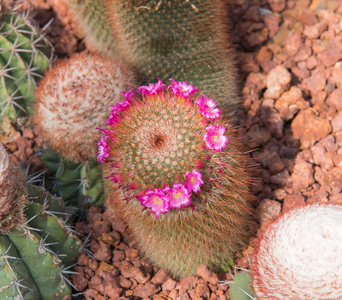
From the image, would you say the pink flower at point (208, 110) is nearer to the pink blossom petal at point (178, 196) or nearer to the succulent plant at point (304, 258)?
the pink blossom petal at point (178, 196)

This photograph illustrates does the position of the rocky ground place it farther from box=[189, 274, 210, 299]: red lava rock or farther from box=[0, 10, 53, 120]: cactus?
box=[0, 10, 53, 120]: cactus

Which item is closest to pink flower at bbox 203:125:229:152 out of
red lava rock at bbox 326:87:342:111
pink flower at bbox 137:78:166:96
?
pink flower at bbox 137:78:166:96

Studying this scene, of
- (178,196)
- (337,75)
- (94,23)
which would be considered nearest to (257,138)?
(337,75)

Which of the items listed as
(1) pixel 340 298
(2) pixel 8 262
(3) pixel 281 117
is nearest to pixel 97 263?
(2) pixel 8 262

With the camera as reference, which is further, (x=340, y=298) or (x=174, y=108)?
(x=174, y=108)

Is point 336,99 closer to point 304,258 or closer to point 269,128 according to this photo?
point 269,128

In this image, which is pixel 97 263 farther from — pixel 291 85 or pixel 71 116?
pixel 291 85

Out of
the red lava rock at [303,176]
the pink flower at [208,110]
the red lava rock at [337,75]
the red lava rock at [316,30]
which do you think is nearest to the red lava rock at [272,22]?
the red lava rock at [316,30]
